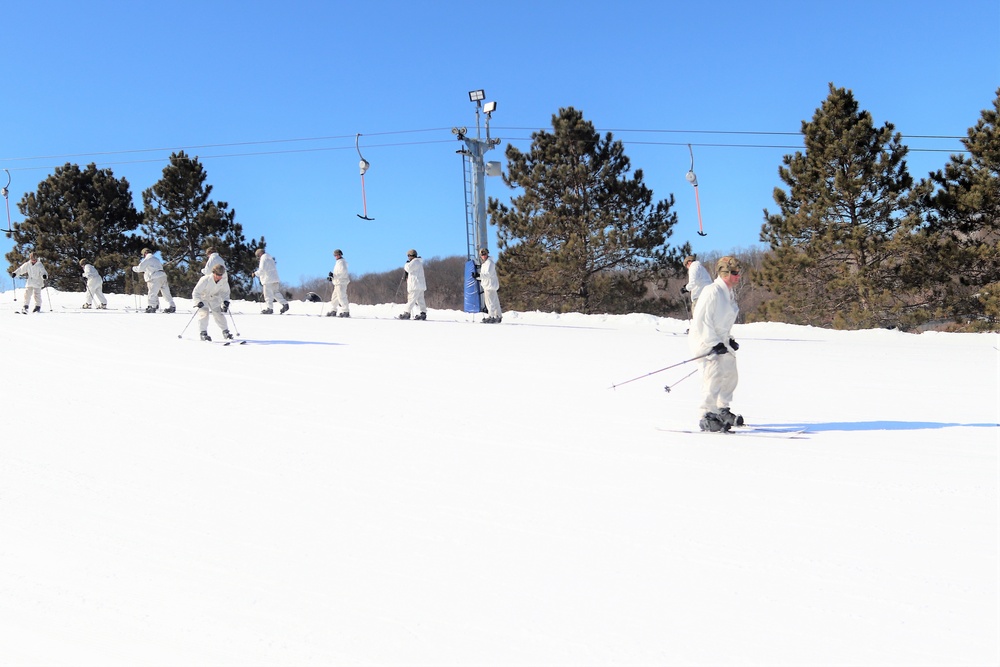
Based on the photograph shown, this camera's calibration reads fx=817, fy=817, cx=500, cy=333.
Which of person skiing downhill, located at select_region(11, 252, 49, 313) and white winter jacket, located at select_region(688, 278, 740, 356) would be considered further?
person skiing downhill, located at select_region(11, 252, 49, 313)

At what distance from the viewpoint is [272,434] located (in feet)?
25.1

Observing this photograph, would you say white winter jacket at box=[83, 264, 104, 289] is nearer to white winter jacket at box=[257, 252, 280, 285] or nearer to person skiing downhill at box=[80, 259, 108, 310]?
person skiing downhill at box=[80, 259, 108, 310]

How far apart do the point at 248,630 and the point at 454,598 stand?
990mm

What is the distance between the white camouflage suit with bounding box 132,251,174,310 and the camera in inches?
846

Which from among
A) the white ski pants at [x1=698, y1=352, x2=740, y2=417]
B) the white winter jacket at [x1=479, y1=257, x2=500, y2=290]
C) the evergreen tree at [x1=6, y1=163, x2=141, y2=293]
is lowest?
the white ski pants at [x1=698, y1=352, x2=740, y2=417]

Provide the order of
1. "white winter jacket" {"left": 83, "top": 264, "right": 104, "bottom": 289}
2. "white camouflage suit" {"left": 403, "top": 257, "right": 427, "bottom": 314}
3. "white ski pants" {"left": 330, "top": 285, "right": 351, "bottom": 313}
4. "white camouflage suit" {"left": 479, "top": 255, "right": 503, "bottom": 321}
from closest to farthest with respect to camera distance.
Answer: "white camouflage suit" {"left": 479, "top": 255, "right": 503, "bottom": 321} → "white camouflage suit" {"left": 403, "top": 257, "right": 427, "bottom": 314} → "white ski pants" {"left": 330, "top": 285, "right": 351, "bottom": 313} → "white winter jacket" {"left": 83, "top": 264, "right": 104, "bottom": 289}

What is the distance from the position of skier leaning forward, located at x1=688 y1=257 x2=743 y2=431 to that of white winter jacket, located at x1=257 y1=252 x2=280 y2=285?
669 inches

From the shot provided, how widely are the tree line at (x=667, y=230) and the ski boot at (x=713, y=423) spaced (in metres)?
11.0

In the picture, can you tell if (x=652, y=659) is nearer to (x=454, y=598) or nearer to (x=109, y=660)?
(x=454, y=598)

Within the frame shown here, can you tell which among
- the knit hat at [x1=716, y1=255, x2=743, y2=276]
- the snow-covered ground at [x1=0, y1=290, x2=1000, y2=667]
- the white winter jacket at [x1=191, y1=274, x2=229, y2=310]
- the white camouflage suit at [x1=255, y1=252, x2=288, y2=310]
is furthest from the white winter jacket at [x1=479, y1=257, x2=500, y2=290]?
the knit hat at [x1=716, y1=255, x2=743, y2=276]

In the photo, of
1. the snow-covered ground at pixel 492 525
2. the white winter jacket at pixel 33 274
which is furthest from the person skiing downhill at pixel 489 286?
the white winter jacket at pixel 33 274

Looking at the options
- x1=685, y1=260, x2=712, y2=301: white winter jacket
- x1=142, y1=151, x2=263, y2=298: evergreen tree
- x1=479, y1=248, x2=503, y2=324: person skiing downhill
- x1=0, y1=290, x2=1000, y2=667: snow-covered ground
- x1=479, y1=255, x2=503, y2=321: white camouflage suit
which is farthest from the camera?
x1=142, y1=151, x2=263, y2=298: evergreen tree

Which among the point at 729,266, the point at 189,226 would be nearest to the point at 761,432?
the point at 729,266

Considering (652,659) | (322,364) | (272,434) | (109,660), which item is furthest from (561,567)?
(322,364)
